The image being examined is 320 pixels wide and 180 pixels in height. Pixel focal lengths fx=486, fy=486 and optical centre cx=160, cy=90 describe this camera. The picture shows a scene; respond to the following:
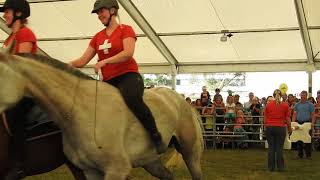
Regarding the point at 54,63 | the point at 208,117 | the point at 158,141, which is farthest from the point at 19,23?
the point at 208,117

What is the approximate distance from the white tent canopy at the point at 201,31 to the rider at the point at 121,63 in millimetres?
12655

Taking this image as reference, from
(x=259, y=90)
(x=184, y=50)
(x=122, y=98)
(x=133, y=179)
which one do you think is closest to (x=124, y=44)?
(x=122, y=98)

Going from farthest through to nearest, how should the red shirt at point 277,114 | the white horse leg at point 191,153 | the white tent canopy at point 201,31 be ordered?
the white tent canopy at point 201,31
the red shirt at point 277,114
the white horse leg at point 191,153

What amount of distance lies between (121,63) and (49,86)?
2.95 ft

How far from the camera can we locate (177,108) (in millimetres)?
5887

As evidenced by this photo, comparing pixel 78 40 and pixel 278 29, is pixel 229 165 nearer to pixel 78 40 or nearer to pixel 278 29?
pixel 278 29

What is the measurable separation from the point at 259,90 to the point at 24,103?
75.0ft

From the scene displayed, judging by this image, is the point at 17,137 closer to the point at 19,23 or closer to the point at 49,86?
the point at 49,86

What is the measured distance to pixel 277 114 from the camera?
11.5 m

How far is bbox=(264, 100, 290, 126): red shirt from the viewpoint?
11.5m

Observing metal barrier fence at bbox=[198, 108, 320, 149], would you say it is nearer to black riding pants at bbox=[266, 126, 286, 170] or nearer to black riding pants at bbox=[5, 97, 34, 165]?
black riding pants at bbox=[266, 126, 286, 170]

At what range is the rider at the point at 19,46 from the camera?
4516 millimetres

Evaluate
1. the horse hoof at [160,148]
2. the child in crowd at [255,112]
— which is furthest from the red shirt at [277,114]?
the child in crowd at [255,112]

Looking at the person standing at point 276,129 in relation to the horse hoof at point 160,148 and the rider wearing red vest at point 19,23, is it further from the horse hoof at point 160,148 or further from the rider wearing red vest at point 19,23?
the rider wearing red vest at point 19,23
